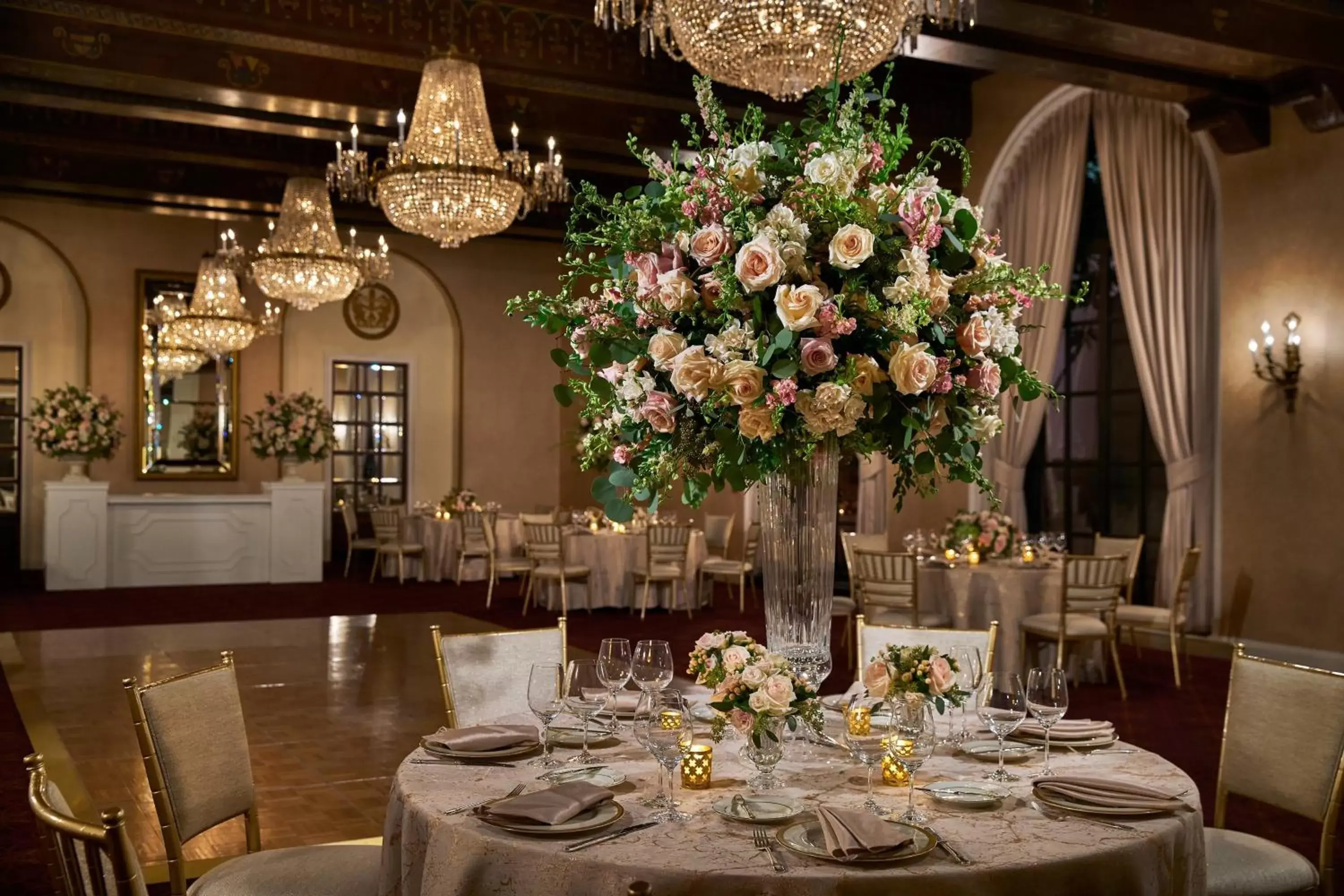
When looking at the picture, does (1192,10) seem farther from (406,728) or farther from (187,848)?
(187,848)

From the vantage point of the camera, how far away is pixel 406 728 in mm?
6211

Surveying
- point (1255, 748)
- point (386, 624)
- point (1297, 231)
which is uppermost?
point (1297, 231)

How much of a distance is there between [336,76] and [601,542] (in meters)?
4.79

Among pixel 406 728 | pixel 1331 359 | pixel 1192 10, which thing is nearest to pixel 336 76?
pixel 406 728

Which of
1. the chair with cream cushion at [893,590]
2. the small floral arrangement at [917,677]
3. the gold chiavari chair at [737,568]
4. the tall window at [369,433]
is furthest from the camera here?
the tall window at [369,433]

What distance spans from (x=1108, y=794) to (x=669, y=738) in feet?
2.60

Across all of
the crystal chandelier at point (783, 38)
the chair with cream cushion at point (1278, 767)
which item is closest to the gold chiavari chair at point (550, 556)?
the crystal chandelier at point (783, 38)

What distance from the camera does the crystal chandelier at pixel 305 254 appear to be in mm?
9469

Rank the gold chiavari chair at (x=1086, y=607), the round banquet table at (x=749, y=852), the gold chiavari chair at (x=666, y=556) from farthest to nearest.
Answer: the gold chiavari chair at (x=666, y=556)
the gold chiavari chair at (x=1086, y=607)
the round banquet table at (x=749, y=852)

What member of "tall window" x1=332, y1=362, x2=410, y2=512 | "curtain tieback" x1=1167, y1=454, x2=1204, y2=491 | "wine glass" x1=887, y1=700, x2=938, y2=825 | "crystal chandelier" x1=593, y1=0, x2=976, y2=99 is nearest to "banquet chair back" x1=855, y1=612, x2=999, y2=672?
"wine glass" x1=887, y1=700, x2=938, y2=825

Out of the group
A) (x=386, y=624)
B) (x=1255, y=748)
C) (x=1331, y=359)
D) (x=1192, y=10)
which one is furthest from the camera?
(x=386, y=624)

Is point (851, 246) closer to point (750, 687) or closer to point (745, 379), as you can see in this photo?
point (745, 379)

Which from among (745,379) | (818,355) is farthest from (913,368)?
(745,379)

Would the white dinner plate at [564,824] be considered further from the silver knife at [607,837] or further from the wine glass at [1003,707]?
the wine glass at [1003,707]
